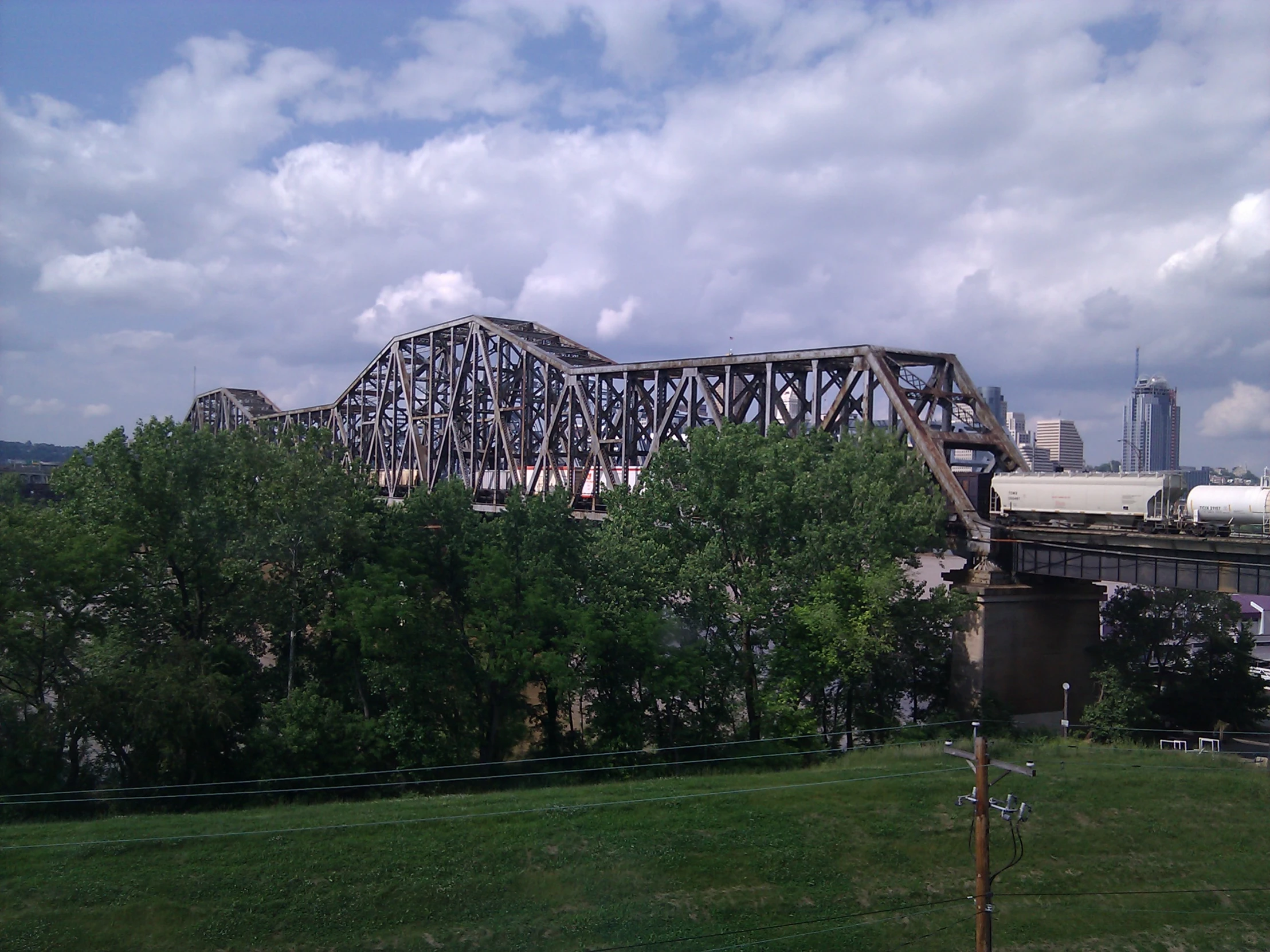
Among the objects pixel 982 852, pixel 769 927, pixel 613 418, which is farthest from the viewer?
pixel 613 418

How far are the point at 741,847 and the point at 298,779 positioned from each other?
1214 cm

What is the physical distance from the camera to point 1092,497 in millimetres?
36656

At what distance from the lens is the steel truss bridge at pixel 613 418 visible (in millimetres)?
38844

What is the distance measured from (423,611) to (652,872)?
1207 cm

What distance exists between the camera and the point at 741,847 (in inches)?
848

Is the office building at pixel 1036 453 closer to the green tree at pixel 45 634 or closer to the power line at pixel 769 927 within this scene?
the power line at pixel 769 927

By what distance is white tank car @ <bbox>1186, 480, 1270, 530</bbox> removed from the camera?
106 feet

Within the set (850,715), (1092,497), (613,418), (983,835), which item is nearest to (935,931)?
(983,835)

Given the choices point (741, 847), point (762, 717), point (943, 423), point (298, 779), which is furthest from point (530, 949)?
point (943, 423)

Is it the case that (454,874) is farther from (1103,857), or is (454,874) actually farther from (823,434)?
(823,434)

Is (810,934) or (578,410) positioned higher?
(578,410)

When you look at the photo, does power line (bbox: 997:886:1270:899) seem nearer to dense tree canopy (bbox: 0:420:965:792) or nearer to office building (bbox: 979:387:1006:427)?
dense tree canopy (bbox: 0:420:965:792)

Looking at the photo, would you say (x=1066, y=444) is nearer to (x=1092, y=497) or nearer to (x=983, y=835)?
(x=1092, y=497)

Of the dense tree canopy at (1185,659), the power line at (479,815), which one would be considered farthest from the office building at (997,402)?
the power line at (479,815)
